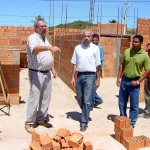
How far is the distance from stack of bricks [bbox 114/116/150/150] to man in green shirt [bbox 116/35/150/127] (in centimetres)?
68

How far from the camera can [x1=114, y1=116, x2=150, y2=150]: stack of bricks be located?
461 centimetres

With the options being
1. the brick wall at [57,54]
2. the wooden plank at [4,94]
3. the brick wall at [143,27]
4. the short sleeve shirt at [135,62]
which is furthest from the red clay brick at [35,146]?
the brick wall at [143,27]

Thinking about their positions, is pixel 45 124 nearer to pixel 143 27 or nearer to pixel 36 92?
pixel 36 92

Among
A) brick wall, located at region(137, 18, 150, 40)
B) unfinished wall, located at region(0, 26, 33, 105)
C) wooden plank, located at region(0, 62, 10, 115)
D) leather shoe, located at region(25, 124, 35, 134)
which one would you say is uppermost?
brick wall, located at region(137, 18, 150, 40)

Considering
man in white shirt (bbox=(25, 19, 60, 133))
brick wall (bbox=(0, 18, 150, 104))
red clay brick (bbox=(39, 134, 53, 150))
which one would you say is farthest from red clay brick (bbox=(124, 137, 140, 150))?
brick wall (bbox=(0, 18, 150, 104))

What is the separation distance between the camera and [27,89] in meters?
9.30

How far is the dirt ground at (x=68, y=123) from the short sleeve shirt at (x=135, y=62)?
105 centimetres

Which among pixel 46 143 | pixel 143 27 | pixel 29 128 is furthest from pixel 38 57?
pixel 143 27

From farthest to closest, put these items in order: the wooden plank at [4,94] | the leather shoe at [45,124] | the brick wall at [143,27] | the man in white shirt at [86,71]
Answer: the brick wall at [143,27] < the wooden plank at [4,94] < the leather shoe at [45,124] < the man in white shirt at [86,71]

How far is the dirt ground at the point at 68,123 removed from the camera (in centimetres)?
481

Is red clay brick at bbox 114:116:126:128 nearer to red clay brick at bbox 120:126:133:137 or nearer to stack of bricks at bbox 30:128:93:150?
red clay brick at bbox 120:126:133:137

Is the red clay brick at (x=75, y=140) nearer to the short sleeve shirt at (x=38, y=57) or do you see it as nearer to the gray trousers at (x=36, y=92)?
the gray trousers at (x=36, y=92)

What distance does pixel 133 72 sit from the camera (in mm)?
5465

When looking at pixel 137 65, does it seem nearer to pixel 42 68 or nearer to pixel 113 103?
pixel 42 68
